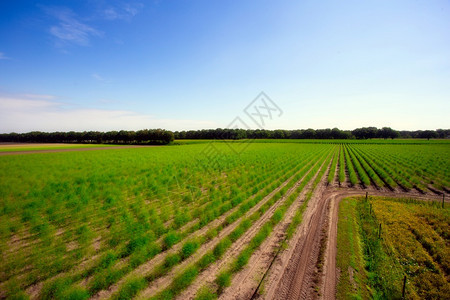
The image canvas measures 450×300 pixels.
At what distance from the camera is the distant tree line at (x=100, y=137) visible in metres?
84.2

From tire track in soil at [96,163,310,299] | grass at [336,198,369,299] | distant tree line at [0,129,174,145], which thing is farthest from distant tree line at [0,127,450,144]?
grass at [336,198,369,299]

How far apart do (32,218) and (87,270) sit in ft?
19.0

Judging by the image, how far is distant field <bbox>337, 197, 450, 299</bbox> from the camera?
5.36m

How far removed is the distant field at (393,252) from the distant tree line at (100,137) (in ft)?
260

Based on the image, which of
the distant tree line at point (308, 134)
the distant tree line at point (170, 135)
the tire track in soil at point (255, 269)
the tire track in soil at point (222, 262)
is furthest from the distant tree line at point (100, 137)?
the tire track in soil at point (255, 269)

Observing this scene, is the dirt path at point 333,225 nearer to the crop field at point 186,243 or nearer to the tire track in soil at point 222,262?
the crop field at point 186,243

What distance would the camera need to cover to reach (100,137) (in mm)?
98688

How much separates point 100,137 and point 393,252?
118 meters

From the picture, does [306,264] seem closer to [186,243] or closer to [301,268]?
[301,268]

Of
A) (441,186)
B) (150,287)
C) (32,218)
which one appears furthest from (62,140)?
(441,186)

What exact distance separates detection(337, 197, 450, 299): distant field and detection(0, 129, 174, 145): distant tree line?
79.4 meters

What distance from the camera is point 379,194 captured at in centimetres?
1452

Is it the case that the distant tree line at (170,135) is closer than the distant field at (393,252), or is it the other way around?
the distant field at (393,252)

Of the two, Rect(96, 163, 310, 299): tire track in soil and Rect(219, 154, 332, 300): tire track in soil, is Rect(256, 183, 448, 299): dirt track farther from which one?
Rect(96, 163, 310, 299): tire track in soil
